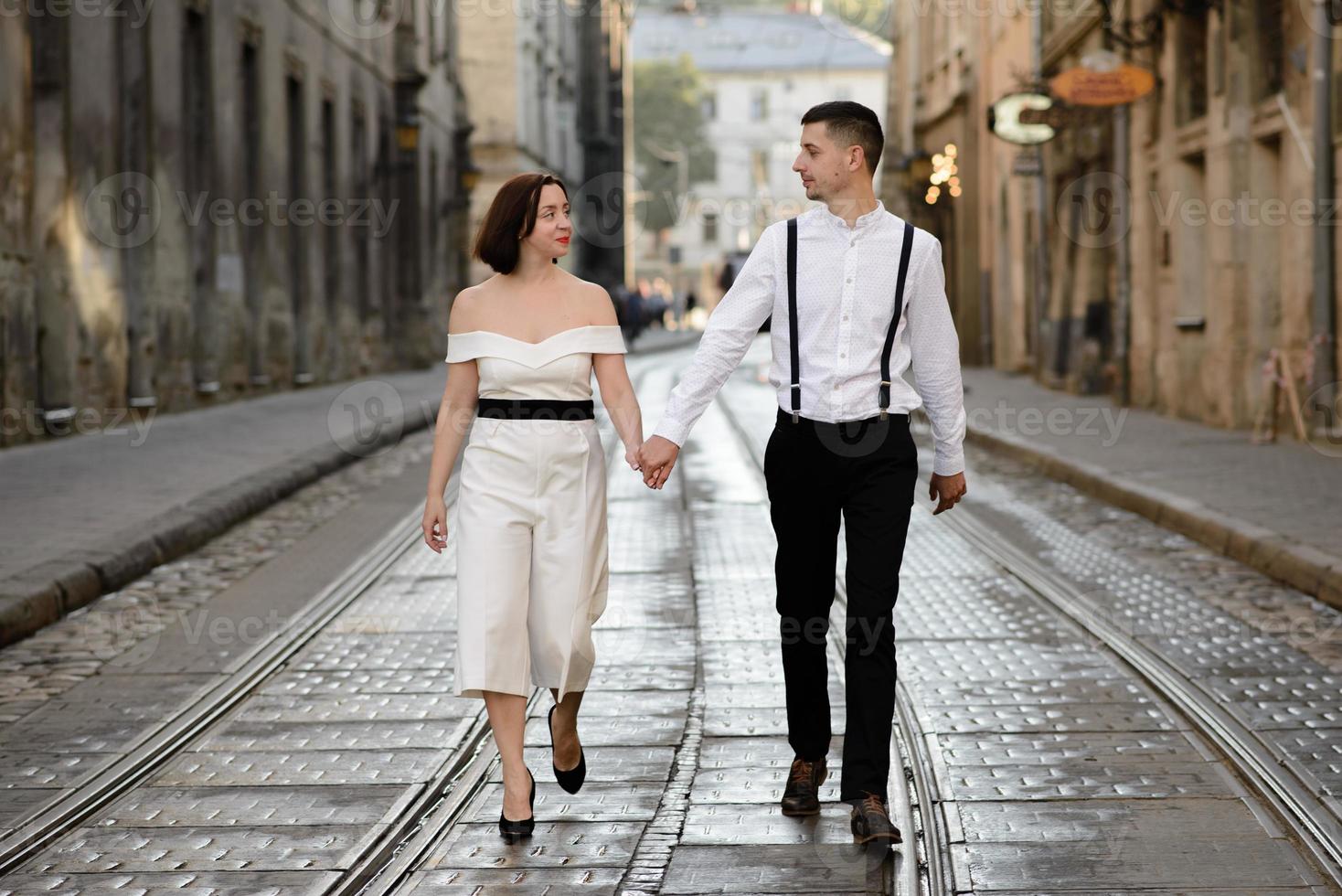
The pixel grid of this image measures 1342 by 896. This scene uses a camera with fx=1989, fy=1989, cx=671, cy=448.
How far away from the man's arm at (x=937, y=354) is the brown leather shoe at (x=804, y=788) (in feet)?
2.84

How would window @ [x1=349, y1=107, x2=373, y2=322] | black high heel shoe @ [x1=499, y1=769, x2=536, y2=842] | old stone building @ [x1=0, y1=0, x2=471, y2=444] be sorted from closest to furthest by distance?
black high heel shoe @ [x1=499, y1=769, x2=536, y2=842] → old stone building @ [x1=0, y1=0, x2=471, y2=444] → window @ [x1=349, y1=107, x2=373, y2=322]

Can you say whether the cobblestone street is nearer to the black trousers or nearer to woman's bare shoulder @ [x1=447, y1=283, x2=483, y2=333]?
the black trousers

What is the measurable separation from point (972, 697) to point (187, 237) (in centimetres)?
1682

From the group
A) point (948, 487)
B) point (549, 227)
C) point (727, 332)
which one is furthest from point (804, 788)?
point (549, 227)

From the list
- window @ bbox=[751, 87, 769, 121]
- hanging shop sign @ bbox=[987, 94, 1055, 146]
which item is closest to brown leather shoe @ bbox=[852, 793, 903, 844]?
hanging shop sign @ bbox=[987, 94, 1055, 146]

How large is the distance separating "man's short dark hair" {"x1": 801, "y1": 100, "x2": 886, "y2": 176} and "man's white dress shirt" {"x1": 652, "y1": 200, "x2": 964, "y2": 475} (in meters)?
0.17

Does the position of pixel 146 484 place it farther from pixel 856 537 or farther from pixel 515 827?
pixel 856 537

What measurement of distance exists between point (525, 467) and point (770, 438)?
64 centimetres

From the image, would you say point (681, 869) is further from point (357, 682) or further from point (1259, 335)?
point (1259, 335)

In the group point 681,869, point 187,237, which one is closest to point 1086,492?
point 681,869

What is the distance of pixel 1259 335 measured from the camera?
720 inches

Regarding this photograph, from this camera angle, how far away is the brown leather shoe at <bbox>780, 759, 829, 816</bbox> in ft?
17.3

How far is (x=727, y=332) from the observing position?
16.6 ft

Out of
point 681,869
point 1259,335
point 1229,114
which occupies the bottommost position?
point 681,869
